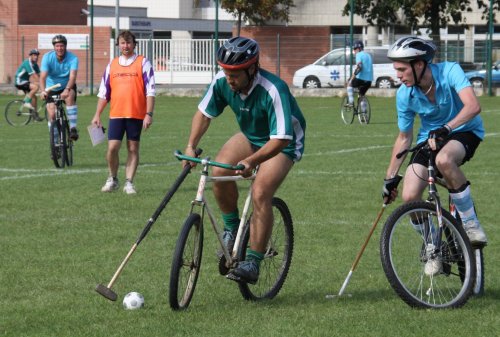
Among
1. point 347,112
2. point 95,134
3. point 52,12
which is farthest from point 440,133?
point 52,12

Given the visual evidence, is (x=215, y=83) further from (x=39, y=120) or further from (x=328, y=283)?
(x=39, y=120)

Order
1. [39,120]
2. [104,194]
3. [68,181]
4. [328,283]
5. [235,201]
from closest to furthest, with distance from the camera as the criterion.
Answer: [235,201] < [328,283] < [104,194] < [68,181] < [39,120]

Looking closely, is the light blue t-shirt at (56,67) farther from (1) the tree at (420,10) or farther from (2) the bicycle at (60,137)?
(1) the tree at (420,10)

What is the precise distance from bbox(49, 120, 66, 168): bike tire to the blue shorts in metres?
3.03

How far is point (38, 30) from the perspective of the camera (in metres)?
60.7

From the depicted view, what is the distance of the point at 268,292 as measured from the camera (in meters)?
8.12

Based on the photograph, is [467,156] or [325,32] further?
[325,32]

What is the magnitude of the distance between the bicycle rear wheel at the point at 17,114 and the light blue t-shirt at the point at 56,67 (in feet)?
32.5

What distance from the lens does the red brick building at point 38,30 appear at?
55.4 m

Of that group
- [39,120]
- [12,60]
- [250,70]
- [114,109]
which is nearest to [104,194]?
[114,109]

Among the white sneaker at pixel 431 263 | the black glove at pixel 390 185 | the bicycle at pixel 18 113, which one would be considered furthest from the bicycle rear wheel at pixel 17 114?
the white sneaker at pixel 431 263

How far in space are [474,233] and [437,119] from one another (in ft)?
2.60

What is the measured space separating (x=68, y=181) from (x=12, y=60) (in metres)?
41.9

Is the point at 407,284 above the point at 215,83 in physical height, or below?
below
